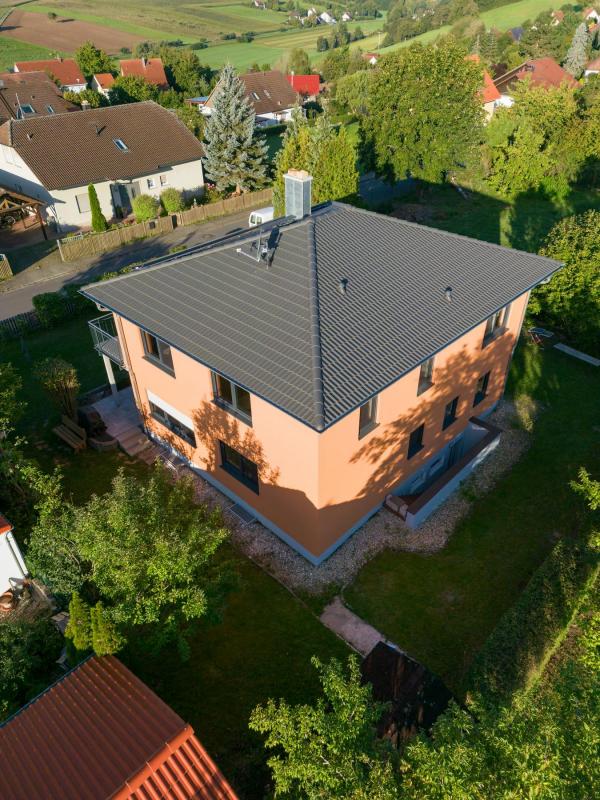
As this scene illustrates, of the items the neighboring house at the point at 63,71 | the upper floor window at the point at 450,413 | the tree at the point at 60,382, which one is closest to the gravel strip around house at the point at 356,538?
the upper floor window at the point at 450,413

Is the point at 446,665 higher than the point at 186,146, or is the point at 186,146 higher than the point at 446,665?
the point at 186,146

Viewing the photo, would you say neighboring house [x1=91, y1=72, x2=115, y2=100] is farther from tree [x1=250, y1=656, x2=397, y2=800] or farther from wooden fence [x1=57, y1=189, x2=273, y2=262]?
tree [x1=250, y1=656, x2=397, y2=800]

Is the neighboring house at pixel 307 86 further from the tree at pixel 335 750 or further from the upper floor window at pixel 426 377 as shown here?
the tree at pixel 335 750

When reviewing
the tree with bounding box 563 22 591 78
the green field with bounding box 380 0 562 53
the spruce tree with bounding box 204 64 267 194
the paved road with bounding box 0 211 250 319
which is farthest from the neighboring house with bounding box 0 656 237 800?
the green field with bounding box 380 0 562 53

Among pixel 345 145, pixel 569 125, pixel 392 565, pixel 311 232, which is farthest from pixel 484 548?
pixel 569 125

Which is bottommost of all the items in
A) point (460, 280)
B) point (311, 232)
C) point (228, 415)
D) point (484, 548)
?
point (484, 548)

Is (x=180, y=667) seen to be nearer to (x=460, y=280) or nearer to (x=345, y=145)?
(x=460, y=280)
